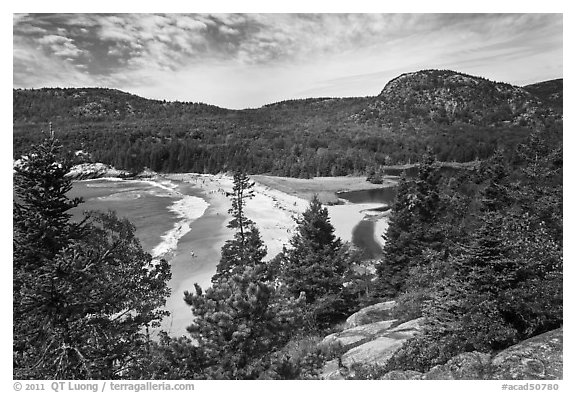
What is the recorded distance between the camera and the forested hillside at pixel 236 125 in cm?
940

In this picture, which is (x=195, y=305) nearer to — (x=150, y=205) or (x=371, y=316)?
(x=371, y=316)

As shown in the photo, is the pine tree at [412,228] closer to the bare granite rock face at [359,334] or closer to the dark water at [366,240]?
the bare granite rock face at [359,334]

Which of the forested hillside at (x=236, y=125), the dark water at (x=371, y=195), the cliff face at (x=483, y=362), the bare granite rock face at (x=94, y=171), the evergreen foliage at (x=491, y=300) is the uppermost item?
the forested hillside at (x=236, y=125)

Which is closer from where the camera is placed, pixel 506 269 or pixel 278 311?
pixel 278 311

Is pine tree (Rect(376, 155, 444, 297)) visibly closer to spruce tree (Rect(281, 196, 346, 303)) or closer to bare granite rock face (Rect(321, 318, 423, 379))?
spruce tree (Rect(281, 196, 346, 303))

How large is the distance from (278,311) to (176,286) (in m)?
6.95

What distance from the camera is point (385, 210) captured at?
108 ft

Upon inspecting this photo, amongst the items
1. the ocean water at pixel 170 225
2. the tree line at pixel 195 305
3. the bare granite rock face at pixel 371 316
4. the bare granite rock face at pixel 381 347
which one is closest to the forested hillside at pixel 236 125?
the ocean water at pixel 170 225

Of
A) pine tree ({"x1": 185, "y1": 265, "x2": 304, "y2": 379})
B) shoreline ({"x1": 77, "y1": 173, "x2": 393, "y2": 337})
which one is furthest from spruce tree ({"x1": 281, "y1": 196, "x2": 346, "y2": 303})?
pine tree ({"x1": 185, "y1": 265, "x2": 304, "y2": 379})

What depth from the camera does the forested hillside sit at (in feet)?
30.8

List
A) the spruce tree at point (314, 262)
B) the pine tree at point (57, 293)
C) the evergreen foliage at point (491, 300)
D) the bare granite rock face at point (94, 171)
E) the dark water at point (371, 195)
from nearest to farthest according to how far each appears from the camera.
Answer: the pine tree at point (57, 293) < the evergreen foliage at point (491, 300) < the bare granite rock face at point (94, 171) < the spruce tree at point (314, 262) < the dark water at point (371, 195)

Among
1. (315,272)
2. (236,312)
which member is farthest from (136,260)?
(315,272)

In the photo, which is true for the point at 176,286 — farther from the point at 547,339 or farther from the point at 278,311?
the point at 547,339
